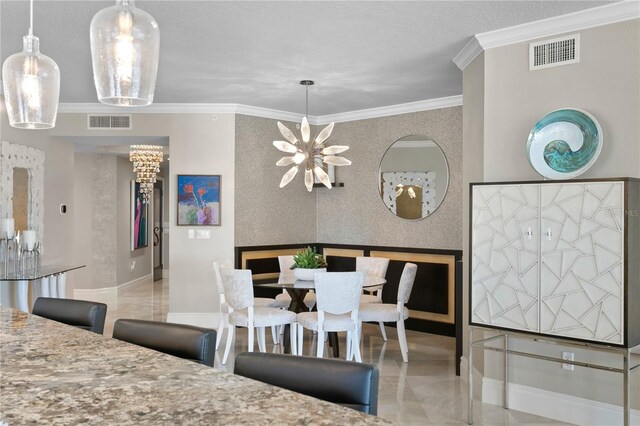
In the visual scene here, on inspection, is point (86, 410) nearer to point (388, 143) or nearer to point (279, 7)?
point (279, 7)

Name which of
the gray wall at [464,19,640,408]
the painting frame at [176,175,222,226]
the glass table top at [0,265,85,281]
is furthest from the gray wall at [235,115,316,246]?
the gray wall at [464,19,640,408]

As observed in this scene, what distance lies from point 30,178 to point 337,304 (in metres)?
4.13

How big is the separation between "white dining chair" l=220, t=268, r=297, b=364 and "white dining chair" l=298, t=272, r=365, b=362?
0.29 m

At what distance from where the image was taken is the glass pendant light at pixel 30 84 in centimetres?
172

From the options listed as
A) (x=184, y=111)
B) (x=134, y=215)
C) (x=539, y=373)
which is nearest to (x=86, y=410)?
(x=539, y=373)

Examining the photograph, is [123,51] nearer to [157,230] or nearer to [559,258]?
[559,258]

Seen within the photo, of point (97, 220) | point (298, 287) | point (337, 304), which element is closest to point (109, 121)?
point (97, 220)

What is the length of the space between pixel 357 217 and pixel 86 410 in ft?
21.3

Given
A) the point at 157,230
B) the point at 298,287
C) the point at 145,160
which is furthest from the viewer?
the point at 157,230

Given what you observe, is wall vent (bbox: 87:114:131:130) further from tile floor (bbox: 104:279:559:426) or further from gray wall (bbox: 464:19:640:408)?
gray wall (bbox: 464:19:640:408)

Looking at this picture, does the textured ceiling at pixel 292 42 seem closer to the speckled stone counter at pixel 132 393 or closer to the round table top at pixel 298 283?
the round table top at pixel 298 283

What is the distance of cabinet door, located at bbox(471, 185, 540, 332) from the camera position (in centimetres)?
356

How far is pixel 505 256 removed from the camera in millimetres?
3676

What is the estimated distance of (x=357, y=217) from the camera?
7.55 m
